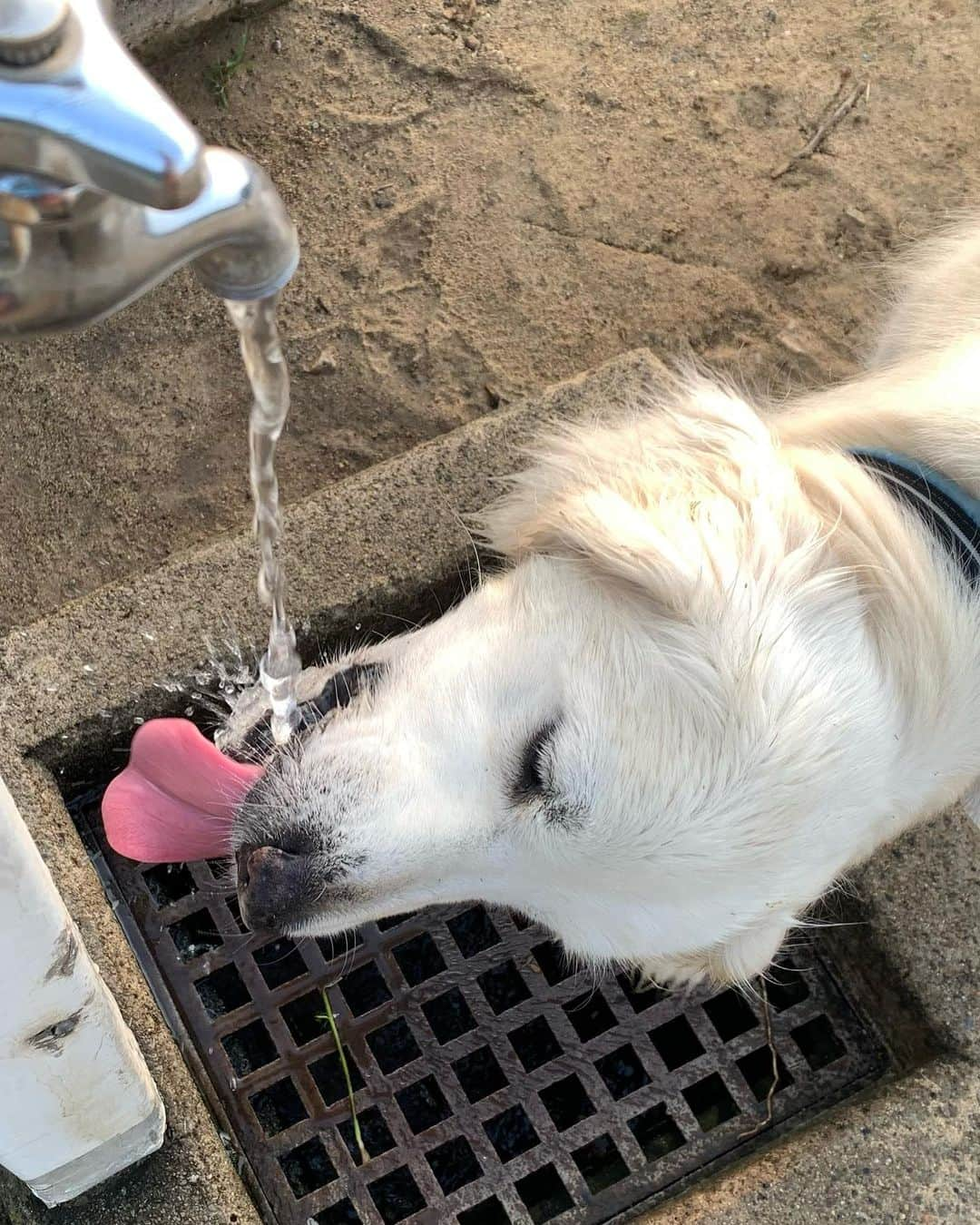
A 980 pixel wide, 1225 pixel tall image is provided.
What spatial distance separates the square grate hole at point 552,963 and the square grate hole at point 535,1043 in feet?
0.28

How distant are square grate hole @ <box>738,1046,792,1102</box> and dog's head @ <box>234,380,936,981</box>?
1.53 feet

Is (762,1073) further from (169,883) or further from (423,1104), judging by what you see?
(169,883)

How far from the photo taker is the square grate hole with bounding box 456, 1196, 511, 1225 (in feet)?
6.72

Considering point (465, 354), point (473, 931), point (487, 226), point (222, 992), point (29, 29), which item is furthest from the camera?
point (487, 226)

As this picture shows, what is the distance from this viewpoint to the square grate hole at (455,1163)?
207 centimetres

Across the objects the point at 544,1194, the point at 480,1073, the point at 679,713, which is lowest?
the point at 544,1194

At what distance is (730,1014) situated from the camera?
2.25m

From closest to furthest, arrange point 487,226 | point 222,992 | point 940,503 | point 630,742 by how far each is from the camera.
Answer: point 630,742 → point 940,503 → point 222,992 → point 487,226

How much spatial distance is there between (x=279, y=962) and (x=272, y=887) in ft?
1.69

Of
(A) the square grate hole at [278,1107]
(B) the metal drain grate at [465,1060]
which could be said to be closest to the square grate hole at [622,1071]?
(B) the metal drain grate at [465,1060]

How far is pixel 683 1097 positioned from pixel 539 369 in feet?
6.36

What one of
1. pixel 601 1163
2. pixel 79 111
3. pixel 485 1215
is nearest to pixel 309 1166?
pixel 485 1215

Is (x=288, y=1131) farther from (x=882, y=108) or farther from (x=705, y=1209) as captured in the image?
(x=882, y=108)

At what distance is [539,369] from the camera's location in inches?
121
